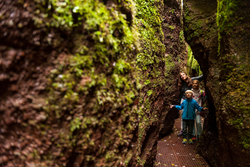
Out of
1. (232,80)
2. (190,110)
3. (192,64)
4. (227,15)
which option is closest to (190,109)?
(190,110)

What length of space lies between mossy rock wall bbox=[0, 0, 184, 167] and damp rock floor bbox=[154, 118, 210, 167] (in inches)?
141

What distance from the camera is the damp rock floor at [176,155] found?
15.4 feet

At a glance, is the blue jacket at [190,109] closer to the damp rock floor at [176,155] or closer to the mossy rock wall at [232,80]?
the damp rock floor at [176,155]

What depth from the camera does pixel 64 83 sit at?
119 cm

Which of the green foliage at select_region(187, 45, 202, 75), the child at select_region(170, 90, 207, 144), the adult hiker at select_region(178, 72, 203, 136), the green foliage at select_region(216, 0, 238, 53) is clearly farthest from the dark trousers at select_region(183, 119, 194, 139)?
the green foliage at select_region(187, 45, 202, 75)

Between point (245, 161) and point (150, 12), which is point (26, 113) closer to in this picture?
point (150, 12)

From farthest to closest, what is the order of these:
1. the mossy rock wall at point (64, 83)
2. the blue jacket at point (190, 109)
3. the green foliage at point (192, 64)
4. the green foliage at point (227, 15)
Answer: the green foliage at point (192, 64)
the blue jacket at point (190, 109)
the green foliage at point (227, 15)
the mossy rock wall at point (64, 83)

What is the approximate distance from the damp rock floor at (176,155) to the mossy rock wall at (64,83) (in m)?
3.58

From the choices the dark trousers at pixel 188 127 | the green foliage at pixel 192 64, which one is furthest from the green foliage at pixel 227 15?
the green foliage at pixel 192 64

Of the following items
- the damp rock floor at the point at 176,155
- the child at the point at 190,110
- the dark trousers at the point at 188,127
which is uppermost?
the child at the point at 190,110

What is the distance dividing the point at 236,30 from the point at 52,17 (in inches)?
134

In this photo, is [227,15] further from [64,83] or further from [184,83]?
[184,83]

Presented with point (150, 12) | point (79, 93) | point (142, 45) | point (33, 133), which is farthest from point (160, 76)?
point (33, 133)

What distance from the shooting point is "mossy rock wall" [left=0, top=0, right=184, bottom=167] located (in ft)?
3.61
